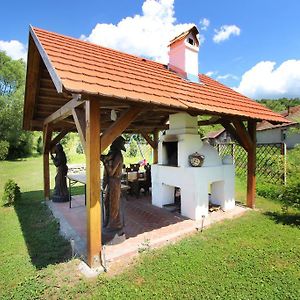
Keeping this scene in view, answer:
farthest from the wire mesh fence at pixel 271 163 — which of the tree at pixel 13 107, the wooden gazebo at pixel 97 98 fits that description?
the tree at pixel 13 107

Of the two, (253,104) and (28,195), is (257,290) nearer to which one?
(253,104)

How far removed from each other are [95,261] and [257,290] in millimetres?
2499

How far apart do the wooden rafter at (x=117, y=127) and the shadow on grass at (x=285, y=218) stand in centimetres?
466

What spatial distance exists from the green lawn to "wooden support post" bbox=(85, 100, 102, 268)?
47 cm

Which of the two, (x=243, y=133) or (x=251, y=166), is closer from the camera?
(x=243, y=133)

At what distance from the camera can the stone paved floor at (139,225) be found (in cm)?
472

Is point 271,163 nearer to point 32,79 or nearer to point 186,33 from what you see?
point 186,33

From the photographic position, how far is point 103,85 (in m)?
4.05

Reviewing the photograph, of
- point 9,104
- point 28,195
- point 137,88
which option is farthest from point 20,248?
point 9,104

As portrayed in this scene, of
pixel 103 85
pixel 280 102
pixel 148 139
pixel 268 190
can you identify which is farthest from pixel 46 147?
pixel 280 102

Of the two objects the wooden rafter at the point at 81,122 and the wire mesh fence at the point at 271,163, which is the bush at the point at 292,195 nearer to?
the wire mesh fence at the point at 271,163

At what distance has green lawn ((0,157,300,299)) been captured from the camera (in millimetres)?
3438

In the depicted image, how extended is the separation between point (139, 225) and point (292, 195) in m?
3.92

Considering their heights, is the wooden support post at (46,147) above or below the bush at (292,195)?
above
